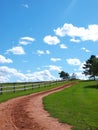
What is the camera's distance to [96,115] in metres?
18.9

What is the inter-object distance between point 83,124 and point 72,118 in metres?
1.91

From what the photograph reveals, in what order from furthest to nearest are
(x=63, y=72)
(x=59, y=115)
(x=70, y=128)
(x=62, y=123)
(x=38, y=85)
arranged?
(x=63, y=72), (x=38, y=85), (x=59, y=115), (x=62, y=123), (x=70, y=128)

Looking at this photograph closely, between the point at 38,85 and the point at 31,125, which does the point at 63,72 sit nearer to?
the point at 38,85

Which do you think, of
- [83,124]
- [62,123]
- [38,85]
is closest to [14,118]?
[62,123]

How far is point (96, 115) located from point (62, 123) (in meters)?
3.49

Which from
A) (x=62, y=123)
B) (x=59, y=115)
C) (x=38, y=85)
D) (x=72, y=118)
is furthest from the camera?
(x=38, y=85)

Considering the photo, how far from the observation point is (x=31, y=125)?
15344 mm

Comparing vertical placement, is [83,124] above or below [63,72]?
below

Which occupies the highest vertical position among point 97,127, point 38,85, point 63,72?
point 63,72

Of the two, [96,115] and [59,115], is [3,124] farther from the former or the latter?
[96,115]

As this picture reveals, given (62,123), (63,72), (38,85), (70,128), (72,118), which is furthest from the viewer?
(63,72)

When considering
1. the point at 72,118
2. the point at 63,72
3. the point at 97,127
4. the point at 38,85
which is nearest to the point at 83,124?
the point at 97,127

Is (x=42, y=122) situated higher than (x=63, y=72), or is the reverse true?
(x=63, y=72)

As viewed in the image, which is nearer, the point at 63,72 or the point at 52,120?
the point at 52,120
